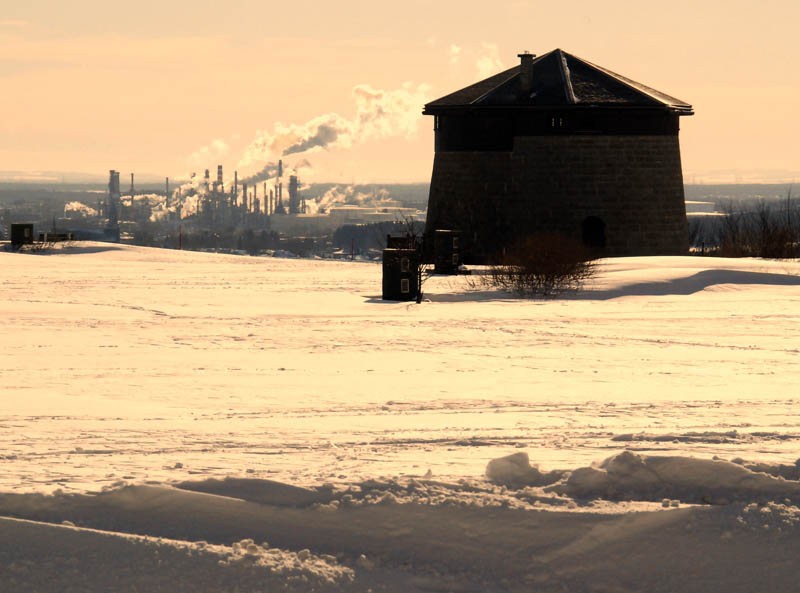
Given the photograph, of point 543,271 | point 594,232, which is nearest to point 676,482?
point 543,271

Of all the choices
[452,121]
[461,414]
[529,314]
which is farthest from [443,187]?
[461,414]

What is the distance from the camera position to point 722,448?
27.2ft

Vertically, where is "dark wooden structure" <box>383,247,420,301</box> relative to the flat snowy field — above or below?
→ above

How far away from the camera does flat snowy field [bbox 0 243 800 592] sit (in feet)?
20.2

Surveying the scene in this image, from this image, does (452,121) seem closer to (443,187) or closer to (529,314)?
(443,187)

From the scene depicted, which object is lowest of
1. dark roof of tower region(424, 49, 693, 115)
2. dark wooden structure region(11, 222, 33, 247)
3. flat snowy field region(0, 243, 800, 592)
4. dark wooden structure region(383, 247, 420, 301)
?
flat snowy field region(0, 243, 800, 592)

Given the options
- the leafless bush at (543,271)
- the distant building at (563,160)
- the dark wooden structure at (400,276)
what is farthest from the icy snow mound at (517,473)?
the distant building at (563,160)

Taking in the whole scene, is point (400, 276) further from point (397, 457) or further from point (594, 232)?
point (397, 457)

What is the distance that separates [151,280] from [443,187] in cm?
1244

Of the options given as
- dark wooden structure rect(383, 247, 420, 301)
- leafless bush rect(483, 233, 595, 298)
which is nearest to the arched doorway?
leafless bush rect(483, 233, 595, 298)

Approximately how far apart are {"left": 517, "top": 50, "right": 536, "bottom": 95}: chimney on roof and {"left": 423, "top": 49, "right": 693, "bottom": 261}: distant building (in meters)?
0.03

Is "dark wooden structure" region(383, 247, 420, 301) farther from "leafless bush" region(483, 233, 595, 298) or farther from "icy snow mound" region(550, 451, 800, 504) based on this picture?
"icy snow mound" region(550, 451, 800, 504)

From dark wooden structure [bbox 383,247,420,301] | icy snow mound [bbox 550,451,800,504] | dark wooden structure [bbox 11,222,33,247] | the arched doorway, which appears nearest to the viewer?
icy snow mound [bbox 550,451,800,504]

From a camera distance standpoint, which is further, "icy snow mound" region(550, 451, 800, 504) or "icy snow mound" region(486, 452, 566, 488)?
"icy snow mound" region(486, 452, 566, 488)
